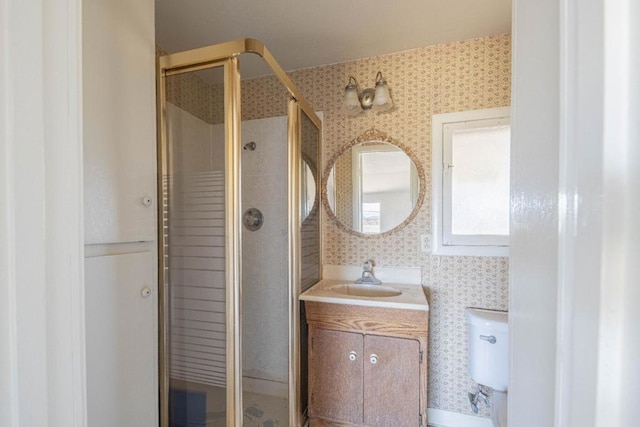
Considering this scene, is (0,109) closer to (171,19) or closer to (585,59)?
(585,59)

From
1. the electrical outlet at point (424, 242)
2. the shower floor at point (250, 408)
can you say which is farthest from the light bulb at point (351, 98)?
the shower floor at point (250, 408)

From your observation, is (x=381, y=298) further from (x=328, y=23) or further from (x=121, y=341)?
(x=328, y=23)

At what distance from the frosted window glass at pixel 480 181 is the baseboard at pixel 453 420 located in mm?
1135

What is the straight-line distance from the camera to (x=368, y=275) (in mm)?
1824

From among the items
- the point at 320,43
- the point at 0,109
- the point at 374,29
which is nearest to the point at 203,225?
the point at 0,109

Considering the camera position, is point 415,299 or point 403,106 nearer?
point 415,299

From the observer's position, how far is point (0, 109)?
0.36 metres

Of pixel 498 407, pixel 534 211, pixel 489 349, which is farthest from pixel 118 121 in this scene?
pixel 498 407

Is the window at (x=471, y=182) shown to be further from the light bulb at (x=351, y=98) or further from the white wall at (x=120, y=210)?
the white wall at (x=120, y=210)

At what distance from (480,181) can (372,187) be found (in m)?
0.67

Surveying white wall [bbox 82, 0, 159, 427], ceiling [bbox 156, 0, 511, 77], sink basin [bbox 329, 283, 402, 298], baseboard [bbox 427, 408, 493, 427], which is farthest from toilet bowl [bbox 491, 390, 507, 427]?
ceiling [bbox 156, 0, 511, 77]

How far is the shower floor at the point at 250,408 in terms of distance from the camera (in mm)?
1181

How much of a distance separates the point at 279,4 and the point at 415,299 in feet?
5.63

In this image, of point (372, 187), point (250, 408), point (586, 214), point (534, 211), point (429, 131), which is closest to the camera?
point (586, 214)
